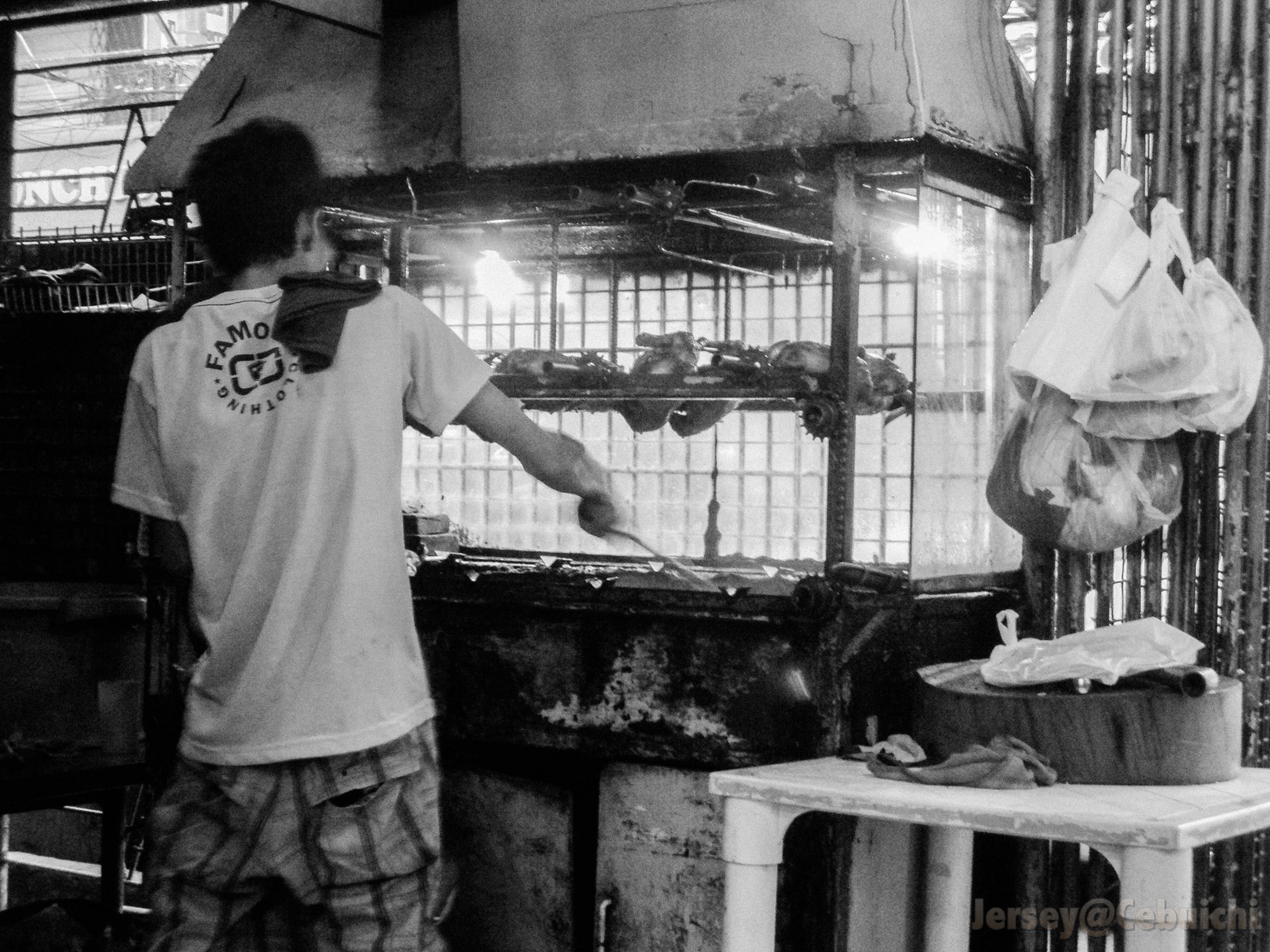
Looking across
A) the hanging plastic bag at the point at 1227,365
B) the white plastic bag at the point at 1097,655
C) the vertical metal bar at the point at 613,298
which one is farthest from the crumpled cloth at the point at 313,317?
the vertical metal bar at the point at 613,298

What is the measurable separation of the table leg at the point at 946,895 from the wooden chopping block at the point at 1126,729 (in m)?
0.43

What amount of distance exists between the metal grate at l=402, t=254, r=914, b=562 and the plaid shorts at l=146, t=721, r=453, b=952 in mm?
2516

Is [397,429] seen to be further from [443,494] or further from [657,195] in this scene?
[443,494]

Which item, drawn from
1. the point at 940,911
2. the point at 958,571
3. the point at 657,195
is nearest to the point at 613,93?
the point at 657,195

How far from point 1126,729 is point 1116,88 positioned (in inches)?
72.3

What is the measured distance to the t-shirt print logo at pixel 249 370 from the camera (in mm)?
2281

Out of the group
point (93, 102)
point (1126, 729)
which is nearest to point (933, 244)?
point (1126, 729)

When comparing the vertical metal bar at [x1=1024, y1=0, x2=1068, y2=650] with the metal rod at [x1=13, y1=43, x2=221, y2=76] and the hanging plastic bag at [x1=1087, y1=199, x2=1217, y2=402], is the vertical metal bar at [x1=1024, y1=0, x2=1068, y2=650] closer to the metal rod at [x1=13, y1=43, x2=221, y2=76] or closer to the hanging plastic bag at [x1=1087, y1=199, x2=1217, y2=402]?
the hanging plastic bag at [x1=1087, y1=199, x2=1217, y2=402]

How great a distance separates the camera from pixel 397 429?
235cm

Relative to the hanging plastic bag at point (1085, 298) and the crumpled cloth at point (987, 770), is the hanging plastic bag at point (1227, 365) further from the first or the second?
the crumpled cloth at point (987, 770)

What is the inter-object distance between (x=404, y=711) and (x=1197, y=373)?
208 cm

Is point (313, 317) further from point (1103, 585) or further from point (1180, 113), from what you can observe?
point (1180, 113)

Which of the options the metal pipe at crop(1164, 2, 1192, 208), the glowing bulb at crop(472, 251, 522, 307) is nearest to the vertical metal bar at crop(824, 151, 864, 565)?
the metal pipe at crop(1164, 2, 1192, 208)

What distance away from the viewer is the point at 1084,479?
11.1ft
